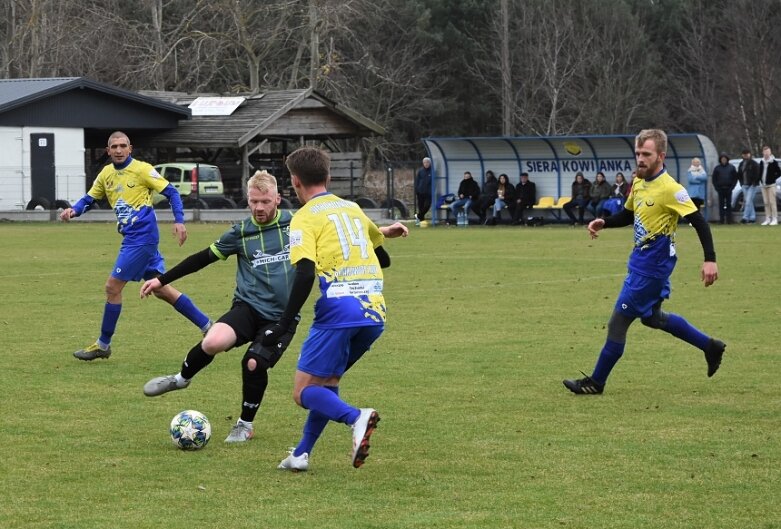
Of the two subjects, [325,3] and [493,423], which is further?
[325,3]

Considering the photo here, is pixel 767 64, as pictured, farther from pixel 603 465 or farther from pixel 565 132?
pixel 603 465

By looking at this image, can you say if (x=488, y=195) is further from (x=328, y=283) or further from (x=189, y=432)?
(x=328, y=283)

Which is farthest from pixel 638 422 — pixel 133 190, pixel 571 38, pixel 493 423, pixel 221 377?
pixel 571 38

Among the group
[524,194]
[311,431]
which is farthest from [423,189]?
[311,431]

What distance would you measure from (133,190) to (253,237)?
12.5 feet

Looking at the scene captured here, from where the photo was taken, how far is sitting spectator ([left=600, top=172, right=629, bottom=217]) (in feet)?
104

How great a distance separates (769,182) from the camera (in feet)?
102

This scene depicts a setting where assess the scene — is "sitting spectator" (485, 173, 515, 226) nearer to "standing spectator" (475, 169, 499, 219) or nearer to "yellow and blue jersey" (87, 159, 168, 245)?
"standing spectator" (475, 169, 499, 219)

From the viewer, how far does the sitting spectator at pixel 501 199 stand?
1329 inches

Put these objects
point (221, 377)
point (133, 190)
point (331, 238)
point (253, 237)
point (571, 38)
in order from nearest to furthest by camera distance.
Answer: point (331, 238), point (253, 237), point (221, 377), point (133, 190), point (571, 38)

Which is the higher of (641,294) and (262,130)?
(262,130)

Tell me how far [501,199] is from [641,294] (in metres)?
25.4

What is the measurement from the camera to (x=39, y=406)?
28.1ft

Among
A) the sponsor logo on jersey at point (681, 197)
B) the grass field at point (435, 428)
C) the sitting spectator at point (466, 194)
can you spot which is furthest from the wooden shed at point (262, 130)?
the sponsor logo on jersey at point (681, 197)
